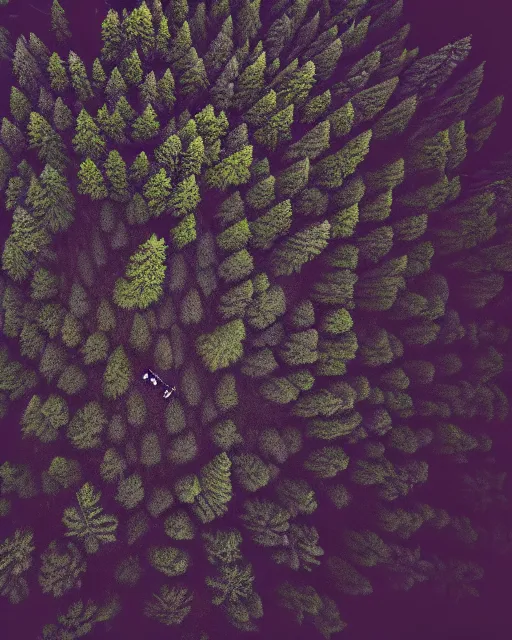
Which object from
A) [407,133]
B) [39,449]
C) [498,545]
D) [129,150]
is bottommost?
[498,545]

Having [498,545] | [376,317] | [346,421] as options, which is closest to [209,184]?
[376,317]

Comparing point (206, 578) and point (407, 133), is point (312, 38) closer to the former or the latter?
point (407, 133)

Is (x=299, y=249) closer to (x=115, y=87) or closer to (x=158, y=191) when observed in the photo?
(x=158, y=191)

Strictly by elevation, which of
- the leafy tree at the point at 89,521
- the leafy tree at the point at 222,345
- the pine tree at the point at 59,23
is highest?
the pine tree at the point at 59,23

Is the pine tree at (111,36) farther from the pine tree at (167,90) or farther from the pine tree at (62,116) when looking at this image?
the pine tree at (62,116)

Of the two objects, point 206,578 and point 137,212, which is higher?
point 137,212

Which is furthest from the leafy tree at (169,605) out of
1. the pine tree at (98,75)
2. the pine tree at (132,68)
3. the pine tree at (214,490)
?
the pine tree at (132,68)
